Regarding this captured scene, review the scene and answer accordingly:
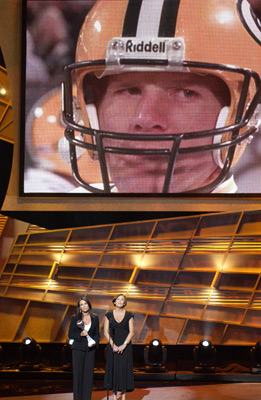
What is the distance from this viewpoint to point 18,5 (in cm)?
837

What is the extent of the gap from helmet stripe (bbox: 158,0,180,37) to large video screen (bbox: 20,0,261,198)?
0.01m

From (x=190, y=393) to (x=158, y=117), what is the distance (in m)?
3.54

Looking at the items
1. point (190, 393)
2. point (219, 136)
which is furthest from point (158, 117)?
point (190, 393)

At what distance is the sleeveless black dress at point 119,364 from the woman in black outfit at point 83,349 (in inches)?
15.5

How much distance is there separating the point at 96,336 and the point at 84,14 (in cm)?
455

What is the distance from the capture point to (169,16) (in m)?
8.09

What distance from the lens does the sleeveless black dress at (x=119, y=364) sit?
609 cm

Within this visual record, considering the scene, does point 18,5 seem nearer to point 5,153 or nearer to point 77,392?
point 5,153

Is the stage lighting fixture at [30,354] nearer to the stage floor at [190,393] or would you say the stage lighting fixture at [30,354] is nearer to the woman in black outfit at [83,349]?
the stage floor at [190,393]

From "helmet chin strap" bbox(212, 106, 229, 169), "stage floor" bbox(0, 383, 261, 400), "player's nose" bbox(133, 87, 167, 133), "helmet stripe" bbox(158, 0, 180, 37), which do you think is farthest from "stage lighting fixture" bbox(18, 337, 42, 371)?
"helmet stripe" bbox(158, 0, 180, 37)

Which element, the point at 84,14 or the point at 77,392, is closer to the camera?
the point at 77,392

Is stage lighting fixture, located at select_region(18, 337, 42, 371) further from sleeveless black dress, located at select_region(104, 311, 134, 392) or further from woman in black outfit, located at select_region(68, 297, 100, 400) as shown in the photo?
woman in black outfit, located at select_region(68, 297, 100, 400)

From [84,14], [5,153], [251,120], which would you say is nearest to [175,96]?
[251,120]

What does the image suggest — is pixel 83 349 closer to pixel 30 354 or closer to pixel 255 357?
pixel 30 354
